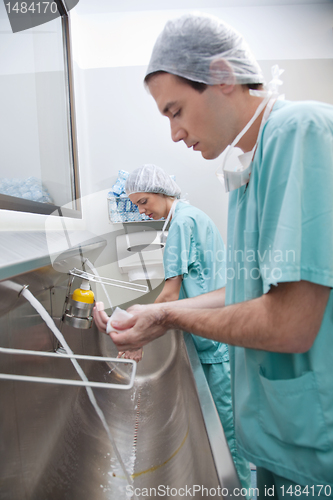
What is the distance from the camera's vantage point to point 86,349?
4.15 ft

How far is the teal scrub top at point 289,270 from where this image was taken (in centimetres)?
44

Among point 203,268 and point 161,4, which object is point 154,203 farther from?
point 161,4

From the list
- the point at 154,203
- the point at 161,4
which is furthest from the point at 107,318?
the point at 161,4

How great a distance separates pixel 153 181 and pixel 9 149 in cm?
67

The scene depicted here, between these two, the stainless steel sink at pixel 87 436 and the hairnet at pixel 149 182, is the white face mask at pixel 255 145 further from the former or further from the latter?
the hairnet at pixel 149 182

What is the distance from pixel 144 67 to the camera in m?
2.11

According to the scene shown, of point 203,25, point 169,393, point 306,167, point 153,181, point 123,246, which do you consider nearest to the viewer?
point 306,167

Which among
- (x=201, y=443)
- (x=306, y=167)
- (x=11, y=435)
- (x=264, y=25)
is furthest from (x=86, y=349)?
(x=264, y=25)

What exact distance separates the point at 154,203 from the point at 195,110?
0.95m

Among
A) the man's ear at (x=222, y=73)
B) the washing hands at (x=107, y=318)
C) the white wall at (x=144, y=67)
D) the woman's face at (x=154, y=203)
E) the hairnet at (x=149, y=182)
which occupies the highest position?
the white wall at (x=144, y=67)

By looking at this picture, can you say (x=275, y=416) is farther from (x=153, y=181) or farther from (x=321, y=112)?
(x=153, y=181)

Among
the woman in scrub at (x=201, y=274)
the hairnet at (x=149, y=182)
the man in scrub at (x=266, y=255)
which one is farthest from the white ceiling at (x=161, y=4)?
the man in scrub at (x=266, y=255)

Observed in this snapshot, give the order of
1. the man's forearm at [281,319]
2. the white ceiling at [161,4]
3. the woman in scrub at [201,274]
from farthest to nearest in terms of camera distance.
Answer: the white ceiling at [161,4], the woman in scrub at [201,274], the man's forearm at [281,319]

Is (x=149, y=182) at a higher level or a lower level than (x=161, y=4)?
lower
